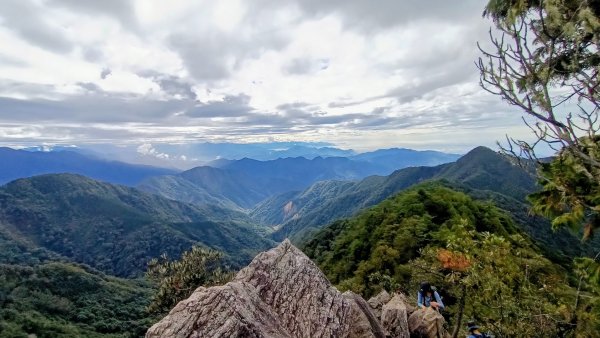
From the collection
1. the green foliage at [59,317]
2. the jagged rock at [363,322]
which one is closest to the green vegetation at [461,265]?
the jagged rock at [363,322]

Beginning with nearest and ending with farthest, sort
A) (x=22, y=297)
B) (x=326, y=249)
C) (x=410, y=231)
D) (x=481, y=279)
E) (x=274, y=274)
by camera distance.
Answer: (x=481, y=279) → (x=274, y=274) → (x=410, y=231) → (x=326, y=249) → (x=22, y=297)

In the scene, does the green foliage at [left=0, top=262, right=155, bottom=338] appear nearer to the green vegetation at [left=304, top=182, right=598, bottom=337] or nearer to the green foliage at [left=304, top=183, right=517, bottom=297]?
the green foliage at [left=304, top=183, right=517, bottom=297]

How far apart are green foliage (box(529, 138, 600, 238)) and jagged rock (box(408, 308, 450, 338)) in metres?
12.3

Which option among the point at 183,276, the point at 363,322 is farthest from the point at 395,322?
the point at 183,276

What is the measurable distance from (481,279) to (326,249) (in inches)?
4569

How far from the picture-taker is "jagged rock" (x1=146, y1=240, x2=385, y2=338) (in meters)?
12.0

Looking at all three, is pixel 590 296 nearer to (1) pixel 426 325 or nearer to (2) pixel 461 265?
(1) pixel 426 325

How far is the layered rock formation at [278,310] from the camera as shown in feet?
39.4

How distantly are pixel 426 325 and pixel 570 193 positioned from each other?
45.2 feet

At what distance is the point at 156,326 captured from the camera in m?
12.3

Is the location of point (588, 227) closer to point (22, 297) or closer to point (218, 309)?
point (218, 309)

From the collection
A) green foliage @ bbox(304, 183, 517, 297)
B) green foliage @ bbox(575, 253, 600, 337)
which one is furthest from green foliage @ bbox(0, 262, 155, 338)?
green foliage @ bbox(575, 253, 600, 337)

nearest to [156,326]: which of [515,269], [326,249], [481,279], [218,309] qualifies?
[218,309]

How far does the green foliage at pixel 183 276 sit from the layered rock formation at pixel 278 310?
14377 mm
